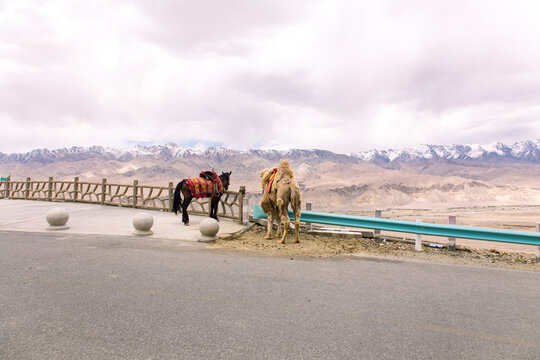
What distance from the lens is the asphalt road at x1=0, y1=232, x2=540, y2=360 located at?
2.87m

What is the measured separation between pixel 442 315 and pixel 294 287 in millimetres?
2050

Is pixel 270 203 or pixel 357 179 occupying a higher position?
pixel 357 179

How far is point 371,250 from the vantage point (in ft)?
24.4

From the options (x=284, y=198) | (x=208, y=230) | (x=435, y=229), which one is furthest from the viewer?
(x=284, y=198)

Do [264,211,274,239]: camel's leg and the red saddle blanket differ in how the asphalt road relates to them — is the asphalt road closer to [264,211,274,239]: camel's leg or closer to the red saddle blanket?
[264,211,274,239]: camel's leg

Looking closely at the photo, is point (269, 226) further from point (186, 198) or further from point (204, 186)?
point (186, 198)

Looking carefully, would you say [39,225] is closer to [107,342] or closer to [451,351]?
[107,342]

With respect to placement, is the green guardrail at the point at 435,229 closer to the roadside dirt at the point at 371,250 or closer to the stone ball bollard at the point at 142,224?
the roadside dirt at the point at 371,250

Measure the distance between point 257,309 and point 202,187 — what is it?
23.1 ft

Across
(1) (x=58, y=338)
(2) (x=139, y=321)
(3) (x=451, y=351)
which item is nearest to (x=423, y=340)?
(3) (x=451, y=351)

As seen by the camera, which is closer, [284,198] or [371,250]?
[371,250]

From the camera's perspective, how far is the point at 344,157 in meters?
166

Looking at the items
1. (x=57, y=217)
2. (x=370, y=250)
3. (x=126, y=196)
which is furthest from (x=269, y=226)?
(x=126, y=196)

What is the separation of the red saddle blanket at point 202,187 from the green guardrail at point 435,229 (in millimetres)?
3119
